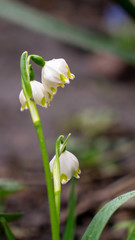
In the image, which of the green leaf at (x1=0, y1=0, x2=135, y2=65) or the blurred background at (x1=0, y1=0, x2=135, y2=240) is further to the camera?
the green leaf at (x1=0, y1=0, x2=135, y2=65)

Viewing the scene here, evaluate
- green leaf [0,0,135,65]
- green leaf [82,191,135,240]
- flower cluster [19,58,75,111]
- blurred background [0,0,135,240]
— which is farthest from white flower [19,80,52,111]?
green leaf [0,0,135,65]

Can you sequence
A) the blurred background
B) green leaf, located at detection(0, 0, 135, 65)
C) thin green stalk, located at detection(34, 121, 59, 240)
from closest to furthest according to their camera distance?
thin green stalk, located at detection(34, 121, 59, 240) → the blurred background → green leaf, located at detection(0, 0, 135, 65)

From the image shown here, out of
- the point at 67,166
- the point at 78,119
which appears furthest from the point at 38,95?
the point at 78,119

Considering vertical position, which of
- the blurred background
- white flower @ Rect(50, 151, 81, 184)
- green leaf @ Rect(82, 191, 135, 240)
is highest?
white flower @ Rect(50, 151, 81, 184)

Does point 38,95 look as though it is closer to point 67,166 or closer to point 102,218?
point 67,166

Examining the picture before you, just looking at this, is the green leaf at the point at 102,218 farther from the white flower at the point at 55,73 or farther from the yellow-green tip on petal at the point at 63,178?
the white flower at the point at 55,73

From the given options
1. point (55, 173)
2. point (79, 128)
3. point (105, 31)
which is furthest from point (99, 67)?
point (55, 173)

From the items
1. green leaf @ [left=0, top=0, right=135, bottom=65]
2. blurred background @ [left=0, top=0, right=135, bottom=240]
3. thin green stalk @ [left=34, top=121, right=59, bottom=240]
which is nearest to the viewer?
thin green stalk @ [left=34, top=121, right=59, bottom=240]

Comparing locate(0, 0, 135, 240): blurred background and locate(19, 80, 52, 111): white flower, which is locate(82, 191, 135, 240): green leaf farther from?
locate(0, 0, 135, 240): blurred background

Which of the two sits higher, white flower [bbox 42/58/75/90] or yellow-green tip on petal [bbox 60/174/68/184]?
white flower [bbox 42/58/75/90]
